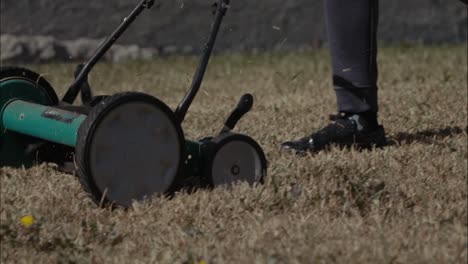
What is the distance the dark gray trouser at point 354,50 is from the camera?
399cm

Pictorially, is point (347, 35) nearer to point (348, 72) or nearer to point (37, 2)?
point (348, 72)

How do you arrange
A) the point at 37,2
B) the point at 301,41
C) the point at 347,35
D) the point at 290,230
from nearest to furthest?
1. the point at 290,230
2. the point at 347,35
3. the point at 37,2
4. the point at 301,41

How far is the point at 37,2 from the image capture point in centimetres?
780

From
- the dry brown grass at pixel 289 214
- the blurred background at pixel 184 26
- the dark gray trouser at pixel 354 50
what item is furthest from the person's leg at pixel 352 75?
the blurred background at pixel 184 26

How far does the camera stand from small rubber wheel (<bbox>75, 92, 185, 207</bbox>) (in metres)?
3.00

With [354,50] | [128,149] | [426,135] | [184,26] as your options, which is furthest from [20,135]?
[184,26]

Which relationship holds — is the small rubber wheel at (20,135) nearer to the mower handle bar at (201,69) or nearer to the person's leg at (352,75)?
the mower handle bar at (201,69)

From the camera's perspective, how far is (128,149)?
3.09 metres

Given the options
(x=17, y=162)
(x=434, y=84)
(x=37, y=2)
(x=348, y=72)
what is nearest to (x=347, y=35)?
(x=348, y=72)

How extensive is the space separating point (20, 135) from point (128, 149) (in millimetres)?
695

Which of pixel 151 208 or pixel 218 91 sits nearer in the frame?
pixel 151 208

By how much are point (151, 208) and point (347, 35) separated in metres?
1.28

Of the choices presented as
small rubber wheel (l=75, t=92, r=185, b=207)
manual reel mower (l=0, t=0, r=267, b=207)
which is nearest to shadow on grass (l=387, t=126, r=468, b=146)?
manual reel mower (l=0, t=0, r=267, b=207)

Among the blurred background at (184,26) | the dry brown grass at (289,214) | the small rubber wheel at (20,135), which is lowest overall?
the blurred background at (184,26)
